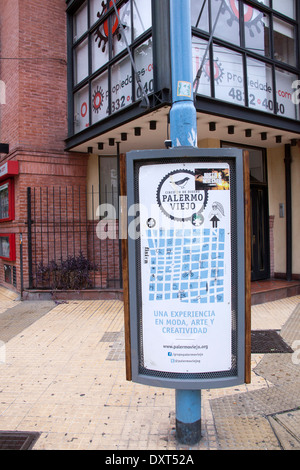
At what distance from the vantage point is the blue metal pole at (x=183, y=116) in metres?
2.71

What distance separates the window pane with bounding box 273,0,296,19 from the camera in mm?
8000

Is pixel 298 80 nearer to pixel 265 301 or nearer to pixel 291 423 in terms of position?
pixel 265 301

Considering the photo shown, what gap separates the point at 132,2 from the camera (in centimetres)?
674

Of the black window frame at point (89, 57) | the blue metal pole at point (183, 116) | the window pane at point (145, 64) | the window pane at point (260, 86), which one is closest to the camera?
the blue metal pole at point (183, 116)

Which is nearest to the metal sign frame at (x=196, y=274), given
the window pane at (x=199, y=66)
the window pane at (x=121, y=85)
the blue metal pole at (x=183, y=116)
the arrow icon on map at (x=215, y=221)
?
the arrow icon on map at (x=215, y=221)

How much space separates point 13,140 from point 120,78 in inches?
131

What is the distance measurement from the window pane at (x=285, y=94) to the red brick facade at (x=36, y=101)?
498 centimetres

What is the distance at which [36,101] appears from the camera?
343 inches

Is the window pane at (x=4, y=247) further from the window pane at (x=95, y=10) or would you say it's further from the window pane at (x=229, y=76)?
the window pane at (x=229, y=76)

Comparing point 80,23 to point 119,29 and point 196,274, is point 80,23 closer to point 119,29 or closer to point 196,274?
point 119,29

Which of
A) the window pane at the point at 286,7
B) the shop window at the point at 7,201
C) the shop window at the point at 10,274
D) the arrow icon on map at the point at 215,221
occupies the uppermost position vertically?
the window pane at the point at 286,7

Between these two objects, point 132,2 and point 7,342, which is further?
point 132,2

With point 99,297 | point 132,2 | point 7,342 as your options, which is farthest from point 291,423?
point 132,2
